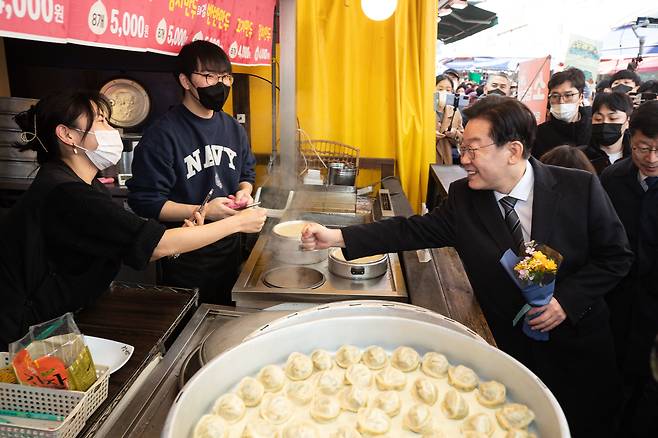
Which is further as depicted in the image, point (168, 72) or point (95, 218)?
point (168, 72)

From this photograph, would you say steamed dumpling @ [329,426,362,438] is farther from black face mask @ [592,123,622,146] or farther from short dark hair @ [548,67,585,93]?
short dark hair @ [548,67,585,93]

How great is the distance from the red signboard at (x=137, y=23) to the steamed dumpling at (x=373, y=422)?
140 centimetres

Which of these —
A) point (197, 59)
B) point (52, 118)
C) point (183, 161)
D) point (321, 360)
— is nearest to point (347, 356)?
point (321, 360)

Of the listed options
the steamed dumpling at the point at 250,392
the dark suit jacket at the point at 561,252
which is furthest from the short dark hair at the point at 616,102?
the steamed dumpling at the point at 250,392

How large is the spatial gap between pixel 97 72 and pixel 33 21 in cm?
359

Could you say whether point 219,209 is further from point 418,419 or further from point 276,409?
point 418,419

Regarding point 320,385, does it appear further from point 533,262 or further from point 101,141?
point 101,141

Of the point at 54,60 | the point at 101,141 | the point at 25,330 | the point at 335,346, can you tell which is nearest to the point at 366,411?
the point at 335,346

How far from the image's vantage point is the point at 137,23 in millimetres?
2016

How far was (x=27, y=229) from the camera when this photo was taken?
5.06ft

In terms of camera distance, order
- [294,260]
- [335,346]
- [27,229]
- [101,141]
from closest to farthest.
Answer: [335,346], [27,229], [101,141], [294,260]

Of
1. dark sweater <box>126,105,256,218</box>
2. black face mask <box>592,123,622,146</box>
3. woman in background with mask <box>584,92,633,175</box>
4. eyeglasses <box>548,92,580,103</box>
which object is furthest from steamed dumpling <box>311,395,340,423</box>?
eyeglasses <box>548,92,580,103</box>

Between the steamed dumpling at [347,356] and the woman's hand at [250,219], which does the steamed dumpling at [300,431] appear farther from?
the woman's hand at [250,219]

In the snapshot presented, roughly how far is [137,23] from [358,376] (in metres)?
1.76
